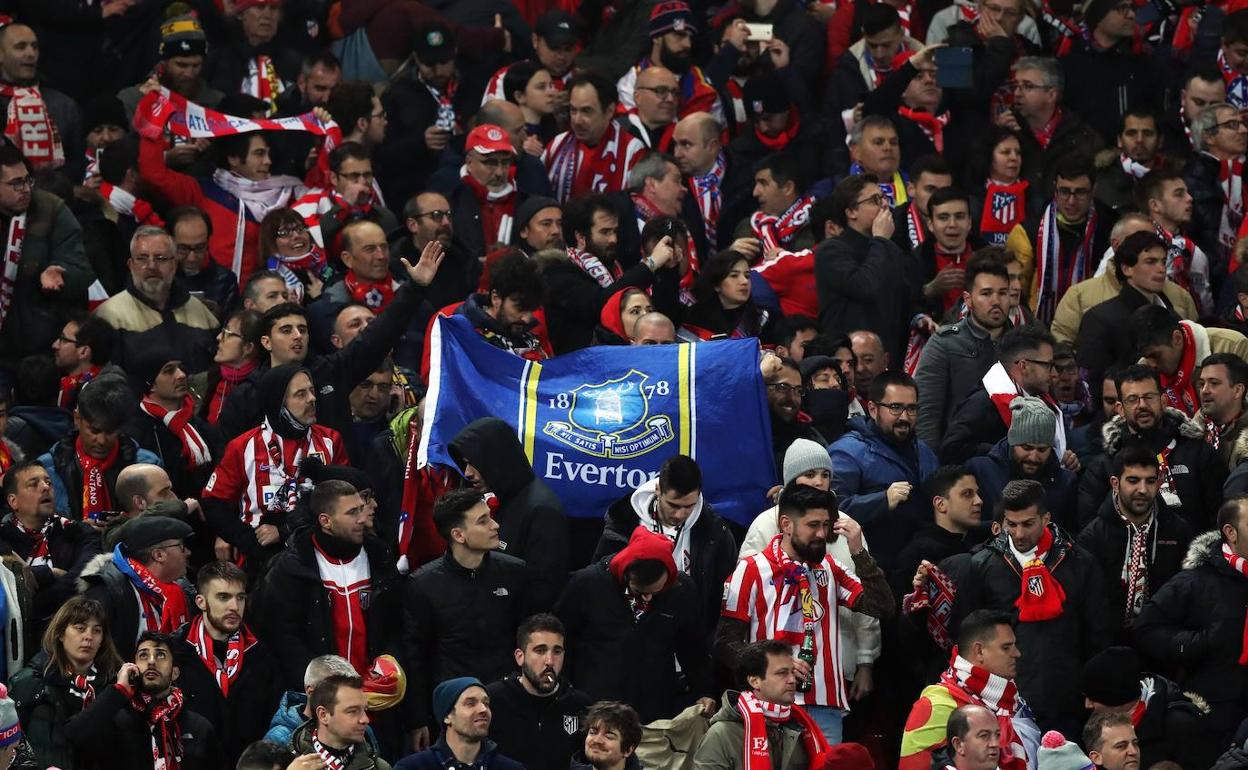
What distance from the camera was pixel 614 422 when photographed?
46.7 feet

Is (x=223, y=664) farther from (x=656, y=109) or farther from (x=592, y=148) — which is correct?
(x=656, y=109)

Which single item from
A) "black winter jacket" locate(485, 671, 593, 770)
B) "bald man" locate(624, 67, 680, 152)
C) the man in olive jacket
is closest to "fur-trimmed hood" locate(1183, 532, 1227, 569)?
"black winter jacket" locate(485, 671, 593, 770)

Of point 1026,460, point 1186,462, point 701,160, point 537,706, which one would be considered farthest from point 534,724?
point 701,160

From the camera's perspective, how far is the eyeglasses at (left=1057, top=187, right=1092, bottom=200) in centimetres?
1655

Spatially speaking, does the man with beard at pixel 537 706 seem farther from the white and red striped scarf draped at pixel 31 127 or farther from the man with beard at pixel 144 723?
the white and red striped scarf draped at pixel 31 127

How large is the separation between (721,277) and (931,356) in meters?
1.27

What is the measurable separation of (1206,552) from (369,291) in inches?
201

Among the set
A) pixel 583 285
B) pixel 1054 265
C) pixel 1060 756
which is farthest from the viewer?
pixel 1054 265

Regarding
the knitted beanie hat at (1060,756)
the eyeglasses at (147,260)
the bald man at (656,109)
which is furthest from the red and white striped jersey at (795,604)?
the bald man at (656,109)

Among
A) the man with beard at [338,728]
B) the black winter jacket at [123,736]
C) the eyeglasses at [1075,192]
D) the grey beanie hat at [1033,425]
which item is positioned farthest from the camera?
the eyeglasses at [1075,192]

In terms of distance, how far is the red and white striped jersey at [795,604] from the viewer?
42.5 feet

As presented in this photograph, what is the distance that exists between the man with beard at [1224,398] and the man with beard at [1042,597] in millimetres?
1541

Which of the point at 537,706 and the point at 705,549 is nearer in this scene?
the point at 537,706

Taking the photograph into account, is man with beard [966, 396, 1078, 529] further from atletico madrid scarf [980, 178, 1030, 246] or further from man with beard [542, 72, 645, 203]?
man with beard [542, 72, 645, 203]
